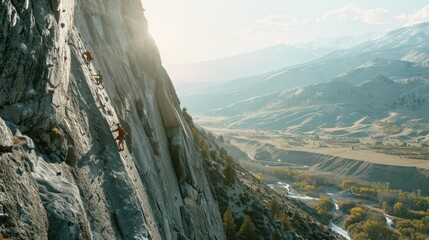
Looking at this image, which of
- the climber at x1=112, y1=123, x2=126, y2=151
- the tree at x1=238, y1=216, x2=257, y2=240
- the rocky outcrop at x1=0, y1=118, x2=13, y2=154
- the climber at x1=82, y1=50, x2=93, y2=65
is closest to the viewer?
the rocky outcrop at x1=0, y1=118, x2=13, y2=154

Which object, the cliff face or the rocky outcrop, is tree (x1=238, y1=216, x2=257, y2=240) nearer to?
the cliff face

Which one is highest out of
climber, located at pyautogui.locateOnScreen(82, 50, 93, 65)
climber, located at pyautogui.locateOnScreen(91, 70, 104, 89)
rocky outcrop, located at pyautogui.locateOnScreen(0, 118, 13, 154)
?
climber, located at pyautogui.locateOnScreen(82, 50, 93, 65)

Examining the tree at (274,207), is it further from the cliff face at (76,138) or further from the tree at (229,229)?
the cliff face at (76,138)

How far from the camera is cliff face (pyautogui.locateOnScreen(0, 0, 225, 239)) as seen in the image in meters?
15.4

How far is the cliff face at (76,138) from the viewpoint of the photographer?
50.4 ft

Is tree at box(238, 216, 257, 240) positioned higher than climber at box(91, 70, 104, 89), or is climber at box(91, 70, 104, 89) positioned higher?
climber at box(91, 70, 104, 89)

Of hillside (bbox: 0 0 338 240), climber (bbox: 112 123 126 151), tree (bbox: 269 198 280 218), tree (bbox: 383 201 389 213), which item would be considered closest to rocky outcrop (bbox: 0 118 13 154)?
hillside (bbox: 0 0 338 240)

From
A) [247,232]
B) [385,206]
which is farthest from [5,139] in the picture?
[385,206]

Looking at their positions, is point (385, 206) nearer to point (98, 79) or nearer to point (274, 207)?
point (274, 207)

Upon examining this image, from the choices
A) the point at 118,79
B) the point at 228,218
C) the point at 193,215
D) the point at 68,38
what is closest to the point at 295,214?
the point at 228,218

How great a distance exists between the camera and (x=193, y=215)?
132 feet

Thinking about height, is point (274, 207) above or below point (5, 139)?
below

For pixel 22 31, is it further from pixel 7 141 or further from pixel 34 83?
pixel 7 141

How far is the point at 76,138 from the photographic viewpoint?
21219 mm
